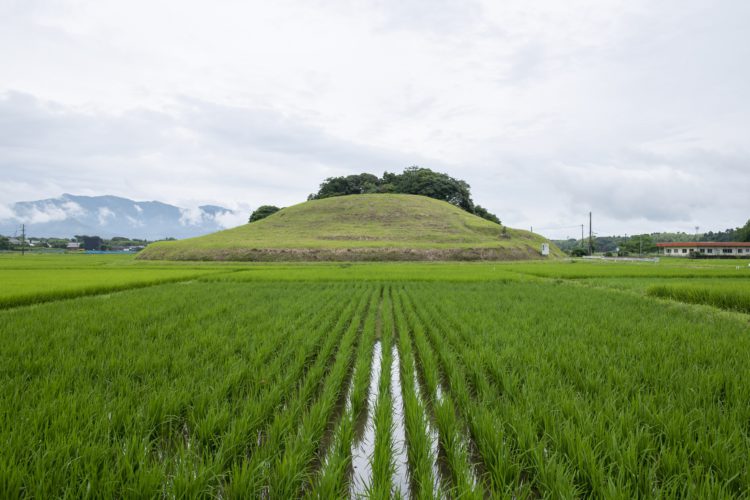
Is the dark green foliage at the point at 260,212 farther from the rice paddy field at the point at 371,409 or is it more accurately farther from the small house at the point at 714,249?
the small house at the point at 714,249

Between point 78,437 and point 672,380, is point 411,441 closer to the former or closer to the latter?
point 78,437

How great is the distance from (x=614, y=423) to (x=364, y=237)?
4809 cm

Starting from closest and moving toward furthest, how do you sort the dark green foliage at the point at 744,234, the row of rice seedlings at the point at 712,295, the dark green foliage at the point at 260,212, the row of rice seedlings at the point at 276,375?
the row of rice seedlings at the point at 276,375 → the row of rice seedlings at the point at 712,295 → the dark green foliage at the point at 744,234 → the dark green foliage at the point at 260,212

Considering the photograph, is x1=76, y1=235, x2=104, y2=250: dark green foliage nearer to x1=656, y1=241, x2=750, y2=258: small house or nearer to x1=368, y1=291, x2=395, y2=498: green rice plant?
x1=368, y1=291, x2=395, y2=498: green rice plant

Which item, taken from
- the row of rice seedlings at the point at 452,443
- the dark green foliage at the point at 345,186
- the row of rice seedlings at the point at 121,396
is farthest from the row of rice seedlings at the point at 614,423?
the dark green foliage at the point at 345,186

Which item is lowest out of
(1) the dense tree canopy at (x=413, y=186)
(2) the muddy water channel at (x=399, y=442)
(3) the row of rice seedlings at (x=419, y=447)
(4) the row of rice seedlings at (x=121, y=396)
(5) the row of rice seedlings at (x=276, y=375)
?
(2) the muddy water channel at (x=399, y=442)

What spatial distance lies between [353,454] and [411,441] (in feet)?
1.81

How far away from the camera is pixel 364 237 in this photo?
50750 millimetres

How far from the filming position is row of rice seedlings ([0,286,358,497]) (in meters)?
2.33

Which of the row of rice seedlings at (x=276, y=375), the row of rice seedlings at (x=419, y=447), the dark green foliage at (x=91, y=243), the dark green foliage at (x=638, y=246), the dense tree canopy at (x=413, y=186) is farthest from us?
the dark green foliage at (x=91, y=243)

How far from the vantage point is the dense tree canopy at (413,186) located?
83250mm

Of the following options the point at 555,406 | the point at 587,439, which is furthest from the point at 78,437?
the point at 555,406

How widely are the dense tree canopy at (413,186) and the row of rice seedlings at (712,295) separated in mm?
71806

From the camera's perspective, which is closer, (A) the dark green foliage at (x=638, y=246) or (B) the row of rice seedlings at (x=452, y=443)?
(B) the row of rice seedlings at (x=452, y=443)
